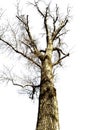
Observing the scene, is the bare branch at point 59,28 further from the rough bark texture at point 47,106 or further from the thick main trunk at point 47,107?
the thick main trunk at point 47,107

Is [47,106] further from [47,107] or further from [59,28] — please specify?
[59,28]

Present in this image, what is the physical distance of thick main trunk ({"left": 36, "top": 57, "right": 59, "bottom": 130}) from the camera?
507cm

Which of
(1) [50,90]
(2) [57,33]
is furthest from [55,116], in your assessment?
(2) [57,33]

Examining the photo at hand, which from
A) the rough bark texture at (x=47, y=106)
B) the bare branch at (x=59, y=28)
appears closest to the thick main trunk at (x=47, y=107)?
the rough bark texture at (x=47, y=106)

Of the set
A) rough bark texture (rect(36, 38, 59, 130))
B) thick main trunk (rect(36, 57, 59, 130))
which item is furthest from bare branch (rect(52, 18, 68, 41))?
thick main trunk (rect(36, 57, 59, 130))

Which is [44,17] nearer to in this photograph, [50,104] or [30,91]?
[30,91]

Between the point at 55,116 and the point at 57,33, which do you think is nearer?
the point at 55,116

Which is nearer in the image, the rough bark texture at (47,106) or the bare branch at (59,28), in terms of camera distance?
the rough bark texture at (47,106)

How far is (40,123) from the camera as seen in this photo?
514 centimetres

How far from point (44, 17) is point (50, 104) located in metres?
4.95

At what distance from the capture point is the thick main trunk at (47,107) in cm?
507

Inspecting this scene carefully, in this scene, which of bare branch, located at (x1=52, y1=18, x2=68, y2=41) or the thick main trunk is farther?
bare branch, located at (x1=52, y1=18, x2=68, y2=41)

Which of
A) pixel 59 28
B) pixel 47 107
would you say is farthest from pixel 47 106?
pixel 59 28

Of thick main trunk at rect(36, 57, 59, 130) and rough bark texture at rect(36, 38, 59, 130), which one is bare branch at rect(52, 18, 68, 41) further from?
thick main trunk at rect(36, 57, 59, 130)
